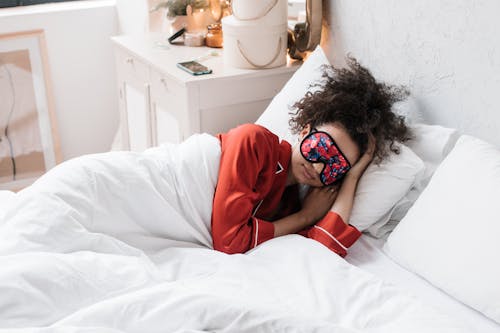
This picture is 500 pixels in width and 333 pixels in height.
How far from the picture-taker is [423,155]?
183 centimetres

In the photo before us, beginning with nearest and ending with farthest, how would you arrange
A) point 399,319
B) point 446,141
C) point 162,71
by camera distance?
1. point 399,319
2. point 446,141
3. point 162,71

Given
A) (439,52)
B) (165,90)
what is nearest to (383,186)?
(439,52)

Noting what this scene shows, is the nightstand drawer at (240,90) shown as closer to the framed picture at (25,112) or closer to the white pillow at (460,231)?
the white pillow at (460,231)

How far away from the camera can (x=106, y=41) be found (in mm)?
3445

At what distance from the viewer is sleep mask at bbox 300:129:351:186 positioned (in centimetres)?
175

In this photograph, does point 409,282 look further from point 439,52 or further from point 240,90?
point 240,90

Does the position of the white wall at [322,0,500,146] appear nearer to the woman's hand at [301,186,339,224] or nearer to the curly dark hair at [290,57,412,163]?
the curly dark hair at [290,57,412,163]

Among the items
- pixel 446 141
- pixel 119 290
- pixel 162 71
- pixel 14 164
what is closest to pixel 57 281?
pixel 119 290

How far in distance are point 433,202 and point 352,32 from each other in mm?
891

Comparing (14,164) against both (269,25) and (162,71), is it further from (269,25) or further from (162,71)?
(269,25)

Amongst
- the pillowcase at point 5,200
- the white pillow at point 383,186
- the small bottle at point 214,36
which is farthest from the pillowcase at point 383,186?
the small bottle at point 214,36

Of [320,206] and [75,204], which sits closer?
[75,204]

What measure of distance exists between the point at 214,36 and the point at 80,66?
0.98 m

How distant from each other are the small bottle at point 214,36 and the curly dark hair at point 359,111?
0.92 meters
